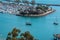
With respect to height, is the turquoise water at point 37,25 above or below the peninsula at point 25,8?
below

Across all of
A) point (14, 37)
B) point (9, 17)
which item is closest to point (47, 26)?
point (9, 17)

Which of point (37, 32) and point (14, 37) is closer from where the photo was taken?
point (14, 37)

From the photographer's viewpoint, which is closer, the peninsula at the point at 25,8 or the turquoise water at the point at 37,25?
the turquoise water at the point at 37,25

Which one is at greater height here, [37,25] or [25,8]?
[25,8]

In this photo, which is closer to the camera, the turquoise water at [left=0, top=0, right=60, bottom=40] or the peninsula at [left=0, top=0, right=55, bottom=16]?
the turquoise water at [left=0, top=0, right=60, bottom=40]

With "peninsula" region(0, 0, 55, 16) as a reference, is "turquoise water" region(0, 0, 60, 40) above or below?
below

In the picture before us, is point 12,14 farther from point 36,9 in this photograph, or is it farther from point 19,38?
point 19,38

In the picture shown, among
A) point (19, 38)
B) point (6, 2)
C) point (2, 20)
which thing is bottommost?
point (19, 38)

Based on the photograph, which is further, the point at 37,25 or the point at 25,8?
the point at 25,8
